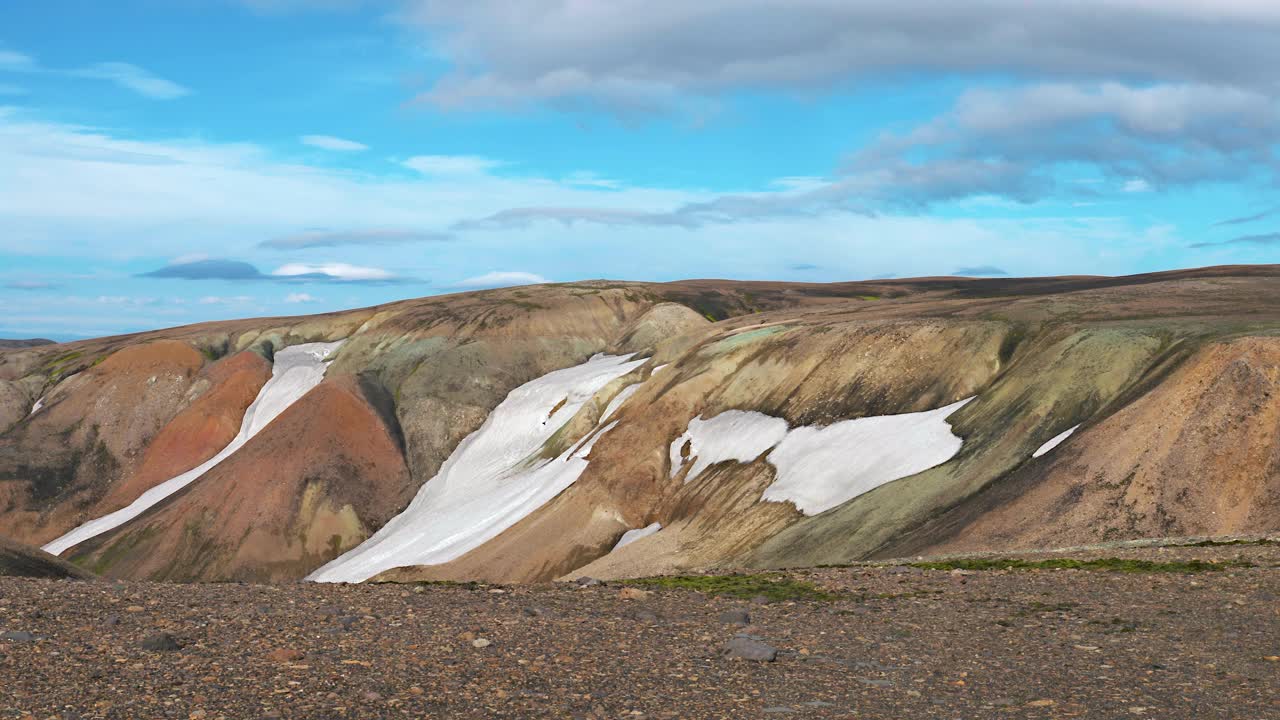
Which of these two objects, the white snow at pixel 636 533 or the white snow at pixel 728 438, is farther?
the white snow at pixel 636 533

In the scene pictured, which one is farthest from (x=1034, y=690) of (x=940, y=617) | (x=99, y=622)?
(x=99, y=622)

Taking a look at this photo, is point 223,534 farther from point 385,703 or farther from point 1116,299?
point 385,703

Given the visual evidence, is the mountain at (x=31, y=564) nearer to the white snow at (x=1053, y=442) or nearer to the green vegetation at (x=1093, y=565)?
the green vegetation at (x=1093, y=565)

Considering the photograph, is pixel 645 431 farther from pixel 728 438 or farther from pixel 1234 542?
pixel 1234 542

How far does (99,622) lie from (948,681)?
11.0m

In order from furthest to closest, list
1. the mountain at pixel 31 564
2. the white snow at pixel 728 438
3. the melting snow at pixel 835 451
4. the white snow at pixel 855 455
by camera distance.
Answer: the white snow at pixel 728 438 < the melting snow at pixel 835 451 < the white snow at pixel 855 455 < the mountain at pixel 31 564

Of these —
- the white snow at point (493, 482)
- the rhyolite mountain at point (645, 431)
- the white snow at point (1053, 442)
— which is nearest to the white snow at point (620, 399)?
the rhyolite mountain at point (645, 431)

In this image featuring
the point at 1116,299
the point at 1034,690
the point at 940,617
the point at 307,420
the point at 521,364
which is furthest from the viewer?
the point at 521,364

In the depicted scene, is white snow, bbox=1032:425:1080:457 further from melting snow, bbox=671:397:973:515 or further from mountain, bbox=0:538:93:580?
mountain, bbox=0:538:93:580

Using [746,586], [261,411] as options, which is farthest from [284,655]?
[261,411]

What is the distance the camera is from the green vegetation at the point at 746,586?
1958 cm

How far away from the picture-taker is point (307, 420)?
290 ft

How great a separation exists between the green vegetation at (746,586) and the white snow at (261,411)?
77482 mm

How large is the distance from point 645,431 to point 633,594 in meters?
42.3
